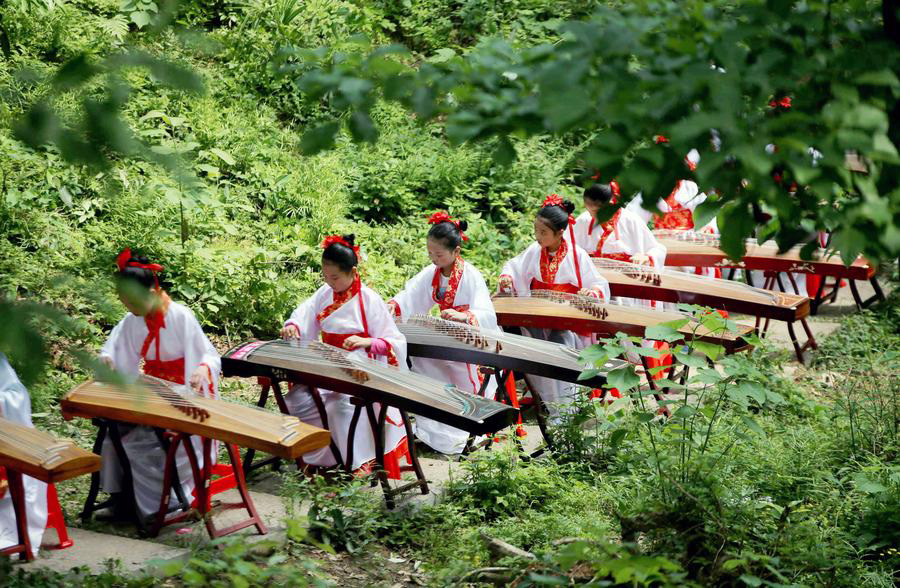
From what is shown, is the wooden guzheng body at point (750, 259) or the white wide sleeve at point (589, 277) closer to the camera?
the white wide sleeve at point (589, 277)

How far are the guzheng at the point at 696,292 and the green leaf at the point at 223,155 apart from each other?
4080 mm

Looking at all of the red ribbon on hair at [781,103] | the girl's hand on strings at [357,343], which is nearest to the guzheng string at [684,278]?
the girl's hand on strings at [357,343]

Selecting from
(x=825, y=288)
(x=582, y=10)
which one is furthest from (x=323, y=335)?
(x=582, y=10)

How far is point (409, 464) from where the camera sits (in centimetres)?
705

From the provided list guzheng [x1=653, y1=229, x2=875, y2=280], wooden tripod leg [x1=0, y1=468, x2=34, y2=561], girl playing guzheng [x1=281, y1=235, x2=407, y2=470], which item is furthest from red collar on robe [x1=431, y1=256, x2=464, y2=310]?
wooden tripod leg [x1=0, y1=468, x2=34, y2=561]

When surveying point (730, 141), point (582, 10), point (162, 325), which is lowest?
point (162, 325)

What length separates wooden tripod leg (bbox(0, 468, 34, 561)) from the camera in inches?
203

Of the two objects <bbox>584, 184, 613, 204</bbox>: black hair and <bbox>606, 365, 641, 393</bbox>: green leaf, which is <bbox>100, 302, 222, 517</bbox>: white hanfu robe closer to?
<bbox>606, 365, 641, 393</bbox>: green leaf

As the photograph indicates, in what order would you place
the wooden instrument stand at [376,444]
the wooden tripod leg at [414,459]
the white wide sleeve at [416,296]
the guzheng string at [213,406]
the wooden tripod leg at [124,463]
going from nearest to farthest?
the guzheng string at [213,406], the wooden tripod leg at [124,463], the wooden instrument stand at [376,444], the wooden tripod leg at [414,459], the white wide sleeve at [416,296]

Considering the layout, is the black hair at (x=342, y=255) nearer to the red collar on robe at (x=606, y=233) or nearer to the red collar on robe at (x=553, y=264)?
the red collar on robe at (x=553, y=264)

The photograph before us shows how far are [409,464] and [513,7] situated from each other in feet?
33.8

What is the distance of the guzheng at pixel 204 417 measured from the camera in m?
5.20

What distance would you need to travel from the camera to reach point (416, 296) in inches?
305

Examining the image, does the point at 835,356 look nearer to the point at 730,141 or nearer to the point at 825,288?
the point at 825,288
